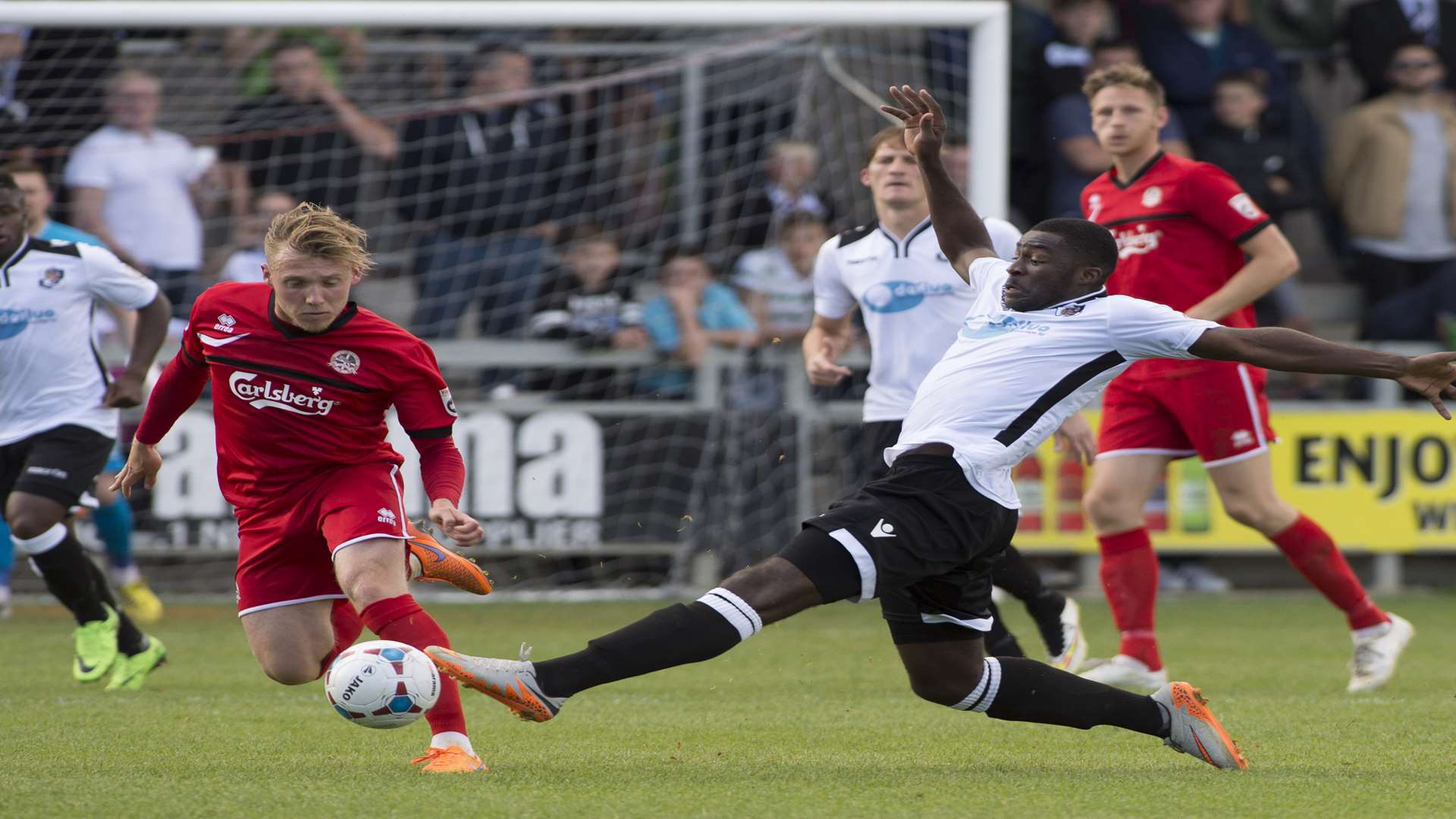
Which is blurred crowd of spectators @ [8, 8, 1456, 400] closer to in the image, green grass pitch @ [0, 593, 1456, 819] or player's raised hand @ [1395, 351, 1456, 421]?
green grass pitch @ [0, 593, 1456, 819]

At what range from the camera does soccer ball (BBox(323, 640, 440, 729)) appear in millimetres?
4387

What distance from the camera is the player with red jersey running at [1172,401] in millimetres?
6738

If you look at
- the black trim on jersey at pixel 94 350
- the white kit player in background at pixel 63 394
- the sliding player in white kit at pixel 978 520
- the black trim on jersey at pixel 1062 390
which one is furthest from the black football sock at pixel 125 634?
the black trim on jersey at pixel 1062 390

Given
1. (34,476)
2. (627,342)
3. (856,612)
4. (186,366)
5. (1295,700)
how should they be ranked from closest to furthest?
(186,366) < (1295,700) < (34,476) < (856,612) < (627,342)

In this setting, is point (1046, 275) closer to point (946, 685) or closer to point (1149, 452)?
point (946, 685)

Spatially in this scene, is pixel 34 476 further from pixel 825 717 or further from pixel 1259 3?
pixel 1259 3

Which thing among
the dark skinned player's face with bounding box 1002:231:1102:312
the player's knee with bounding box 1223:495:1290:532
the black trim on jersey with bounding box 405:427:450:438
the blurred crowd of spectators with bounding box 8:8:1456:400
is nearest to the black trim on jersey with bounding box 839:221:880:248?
the player's knee with bounding box 1223:495:1290:532

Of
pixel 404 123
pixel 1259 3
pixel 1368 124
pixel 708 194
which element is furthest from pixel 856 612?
pixel 1259 3

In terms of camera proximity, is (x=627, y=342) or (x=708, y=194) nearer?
(x=627, y=342)

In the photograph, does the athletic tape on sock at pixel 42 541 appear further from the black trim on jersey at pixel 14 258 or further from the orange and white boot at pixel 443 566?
the orange and white boot at pixel 443 566

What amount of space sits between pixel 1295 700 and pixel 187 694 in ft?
13.9

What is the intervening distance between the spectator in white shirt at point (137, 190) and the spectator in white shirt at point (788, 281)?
3634 mm

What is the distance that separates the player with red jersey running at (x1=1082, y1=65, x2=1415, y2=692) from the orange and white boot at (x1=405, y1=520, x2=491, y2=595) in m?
2.70

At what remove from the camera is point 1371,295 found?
1264cm
